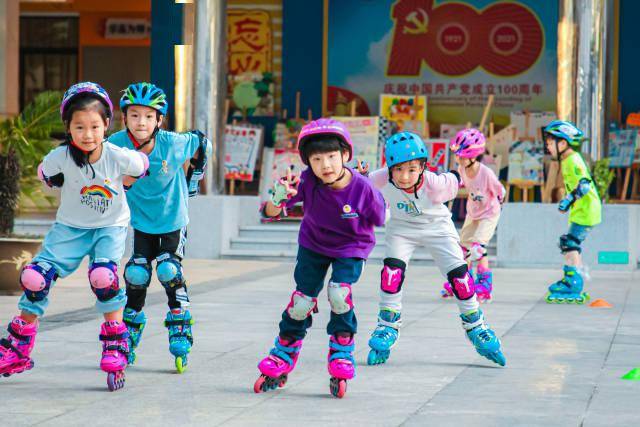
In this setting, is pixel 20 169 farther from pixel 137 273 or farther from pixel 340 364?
pixel 340 364

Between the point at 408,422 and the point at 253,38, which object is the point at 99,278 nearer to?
the point at 408,422

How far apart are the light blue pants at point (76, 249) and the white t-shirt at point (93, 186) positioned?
0.17ft

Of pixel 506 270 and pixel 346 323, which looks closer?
pixel 346 323

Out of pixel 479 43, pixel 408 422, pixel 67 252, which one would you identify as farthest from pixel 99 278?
pixel 479 43

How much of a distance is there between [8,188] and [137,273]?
4.87 meters

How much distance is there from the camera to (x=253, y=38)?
20.9 m

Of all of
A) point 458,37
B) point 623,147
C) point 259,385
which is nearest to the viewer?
point 259,385

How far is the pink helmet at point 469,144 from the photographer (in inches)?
441

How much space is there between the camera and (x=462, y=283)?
7.81m

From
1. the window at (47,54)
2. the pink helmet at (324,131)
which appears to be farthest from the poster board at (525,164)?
the pink helmet at (324,131)

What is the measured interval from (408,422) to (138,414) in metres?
1.29

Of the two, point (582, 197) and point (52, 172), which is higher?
point (52, 172)

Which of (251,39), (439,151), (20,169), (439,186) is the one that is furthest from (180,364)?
(251,39)

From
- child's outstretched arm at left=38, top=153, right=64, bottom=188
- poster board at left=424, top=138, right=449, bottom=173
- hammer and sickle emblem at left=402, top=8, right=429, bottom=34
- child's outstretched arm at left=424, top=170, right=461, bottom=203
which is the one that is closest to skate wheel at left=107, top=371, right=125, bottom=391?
child's outstretched arm at left=38, top=153, right=64, bottom=188
